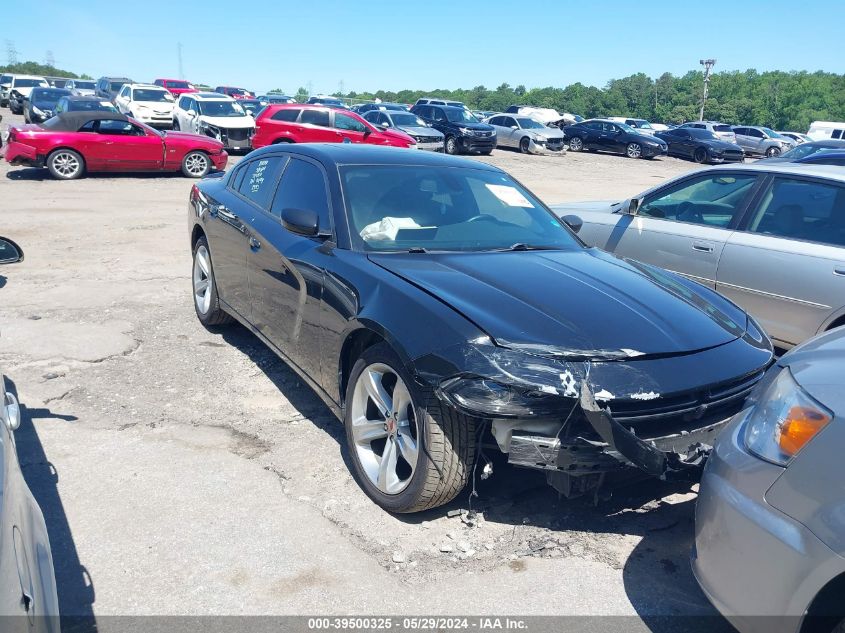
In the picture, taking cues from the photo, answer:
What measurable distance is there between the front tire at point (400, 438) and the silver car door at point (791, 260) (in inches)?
132

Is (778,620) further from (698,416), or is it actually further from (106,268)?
(106,268)

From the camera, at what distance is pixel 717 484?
8.27 feet

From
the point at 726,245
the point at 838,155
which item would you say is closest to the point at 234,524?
the point at 726,245

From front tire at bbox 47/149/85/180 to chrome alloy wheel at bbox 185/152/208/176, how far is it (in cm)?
238

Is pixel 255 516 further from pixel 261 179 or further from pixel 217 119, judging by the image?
pixel 217 119

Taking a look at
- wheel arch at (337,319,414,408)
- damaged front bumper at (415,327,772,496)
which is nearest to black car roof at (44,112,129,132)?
wheel arch at (337,319,414,408)

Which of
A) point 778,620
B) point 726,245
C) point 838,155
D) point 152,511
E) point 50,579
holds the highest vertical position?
point 838,155

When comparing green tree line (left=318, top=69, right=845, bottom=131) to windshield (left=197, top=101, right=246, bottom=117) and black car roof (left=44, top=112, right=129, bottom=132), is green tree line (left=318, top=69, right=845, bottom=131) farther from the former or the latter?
black car roof (left=44, top=112, right=129, bottom=132)

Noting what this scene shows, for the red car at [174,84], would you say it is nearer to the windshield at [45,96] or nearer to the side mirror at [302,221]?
the windshield at [45,96]

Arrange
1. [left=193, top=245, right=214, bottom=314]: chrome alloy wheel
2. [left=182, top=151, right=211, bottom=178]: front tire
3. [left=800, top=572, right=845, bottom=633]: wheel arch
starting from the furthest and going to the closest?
[left=182, top=151, right=211, bottom=178]: front tire, [left=193, top=245, right=214, bottom=314]: chrome alloy wheel, [left=800, top=572, right=845, bottom=633]: wheel arch

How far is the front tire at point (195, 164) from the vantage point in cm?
1761

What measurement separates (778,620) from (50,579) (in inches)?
81.4

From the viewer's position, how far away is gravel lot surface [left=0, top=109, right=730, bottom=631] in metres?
2.97

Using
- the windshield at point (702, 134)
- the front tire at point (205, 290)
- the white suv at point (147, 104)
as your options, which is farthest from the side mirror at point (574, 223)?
the windshield at point (702, 134)
